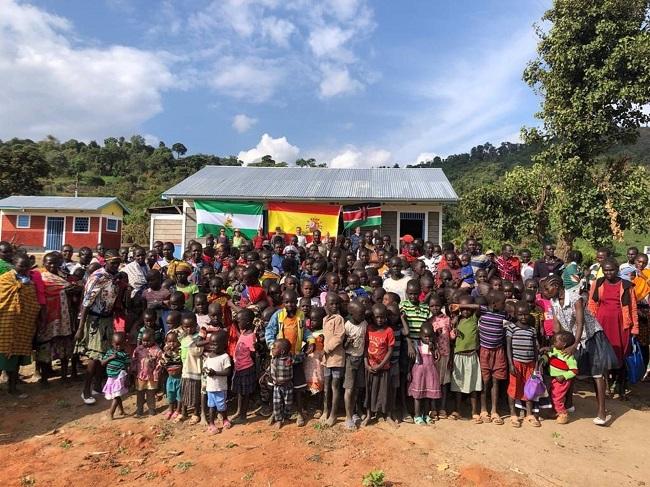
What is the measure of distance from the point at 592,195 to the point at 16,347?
10156 mm

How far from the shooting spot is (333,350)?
3.95m

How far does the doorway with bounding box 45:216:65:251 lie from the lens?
22266 mm

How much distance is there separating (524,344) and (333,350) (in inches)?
72.9

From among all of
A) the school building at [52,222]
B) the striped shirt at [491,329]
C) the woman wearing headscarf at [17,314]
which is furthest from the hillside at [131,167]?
the striped shirt at [491,329]

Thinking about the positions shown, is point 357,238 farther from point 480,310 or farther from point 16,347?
point 16,347

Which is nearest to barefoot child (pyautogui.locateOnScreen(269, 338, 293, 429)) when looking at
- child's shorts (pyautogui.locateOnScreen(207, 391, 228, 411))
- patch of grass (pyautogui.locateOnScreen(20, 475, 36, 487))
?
child's shorts (pyautogui.locateOnScreen(207, 391, 228, 411))

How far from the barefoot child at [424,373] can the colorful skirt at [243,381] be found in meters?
1.54

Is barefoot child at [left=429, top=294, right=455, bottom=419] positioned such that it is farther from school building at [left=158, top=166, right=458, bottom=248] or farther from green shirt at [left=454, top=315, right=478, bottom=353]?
school building at [left=158, top=166, right=458, bottom=248]

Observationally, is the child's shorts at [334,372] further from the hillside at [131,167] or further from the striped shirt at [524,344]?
the hillside at [131,167]

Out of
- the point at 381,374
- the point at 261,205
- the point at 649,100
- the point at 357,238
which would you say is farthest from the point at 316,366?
the point at 649,100

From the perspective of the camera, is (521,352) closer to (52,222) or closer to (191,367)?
(191,367)

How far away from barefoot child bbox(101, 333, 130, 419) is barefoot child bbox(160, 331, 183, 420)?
0.43 m

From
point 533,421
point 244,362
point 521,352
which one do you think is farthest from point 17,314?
point 533,421

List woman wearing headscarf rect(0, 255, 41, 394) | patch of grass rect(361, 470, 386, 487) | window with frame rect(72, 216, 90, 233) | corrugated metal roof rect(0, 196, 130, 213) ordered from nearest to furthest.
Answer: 1. patch of grass rect(361, 470, 386, 487)
2. woman wearing headscarf rect(0, 255, 41, 394)
3. corrugated metal roof rect(0, 196, 130, 213)
4. window with frame rect(72, 216, 90, 233)
